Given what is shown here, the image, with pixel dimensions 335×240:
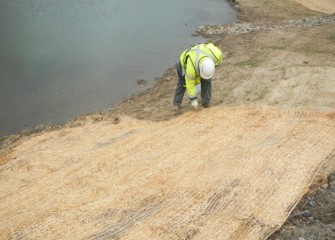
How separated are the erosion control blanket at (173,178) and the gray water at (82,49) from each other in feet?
14.4

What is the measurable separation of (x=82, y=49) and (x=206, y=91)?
9825 millimetres

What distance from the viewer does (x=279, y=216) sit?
534cm

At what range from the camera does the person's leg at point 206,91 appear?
867 cm

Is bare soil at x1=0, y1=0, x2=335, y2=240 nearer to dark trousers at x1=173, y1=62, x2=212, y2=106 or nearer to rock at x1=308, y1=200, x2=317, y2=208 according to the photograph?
rock at x1=308, y1=200, x2=317, y2=208

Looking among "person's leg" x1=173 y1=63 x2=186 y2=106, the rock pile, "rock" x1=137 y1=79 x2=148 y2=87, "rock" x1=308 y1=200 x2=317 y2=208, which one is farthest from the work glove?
the rock pile

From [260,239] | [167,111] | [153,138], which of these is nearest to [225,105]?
[167,111]

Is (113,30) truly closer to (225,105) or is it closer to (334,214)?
(225,105)

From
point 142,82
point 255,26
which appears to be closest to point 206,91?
point 142,82

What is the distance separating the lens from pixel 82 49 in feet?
56.9

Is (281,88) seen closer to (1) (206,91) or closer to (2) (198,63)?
(1) (206,91)

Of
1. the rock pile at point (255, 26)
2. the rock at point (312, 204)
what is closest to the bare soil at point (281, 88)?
the rock at point (312, 204)

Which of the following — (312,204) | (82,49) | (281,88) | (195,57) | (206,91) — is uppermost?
(195,57)

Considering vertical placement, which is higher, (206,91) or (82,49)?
(206,91)

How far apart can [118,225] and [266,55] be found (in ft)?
32.0
